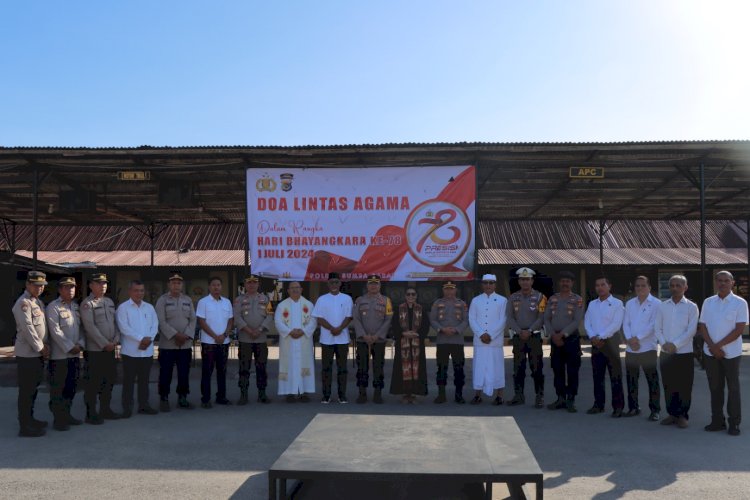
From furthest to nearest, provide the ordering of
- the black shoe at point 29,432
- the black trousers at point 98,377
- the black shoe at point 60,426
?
1. the black trousers at point 98,377
2. the black shoe at point 60,426
3. the black shoe at point 29,432

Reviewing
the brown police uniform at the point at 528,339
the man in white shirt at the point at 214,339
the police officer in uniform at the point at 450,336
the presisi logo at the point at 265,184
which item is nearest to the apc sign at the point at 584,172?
the brown police uniform at the point at 528,339

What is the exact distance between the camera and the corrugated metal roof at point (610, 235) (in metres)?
22.5

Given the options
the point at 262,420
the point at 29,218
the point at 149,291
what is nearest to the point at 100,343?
the point at 262,420

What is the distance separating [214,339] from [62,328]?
195cm

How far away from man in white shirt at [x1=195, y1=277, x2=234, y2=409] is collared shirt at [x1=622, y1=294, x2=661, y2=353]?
5.19 m

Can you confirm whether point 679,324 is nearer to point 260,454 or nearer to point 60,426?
point 260,454

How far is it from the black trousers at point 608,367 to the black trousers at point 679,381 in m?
0.62

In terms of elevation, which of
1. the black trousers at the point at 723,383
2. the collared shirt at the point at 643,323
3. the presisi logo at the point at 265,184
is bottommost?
the black trousers at the point at 723,383

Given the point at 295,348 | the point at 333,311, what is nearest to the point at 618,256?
the point at 333,311

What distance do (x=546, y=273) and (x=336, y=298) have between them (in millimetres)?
14195

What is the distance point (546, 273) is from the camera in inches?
824

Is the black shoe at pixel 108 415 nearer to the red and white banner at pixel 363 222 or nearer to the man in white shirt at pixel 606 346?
the red and white banner at pixel 363 222

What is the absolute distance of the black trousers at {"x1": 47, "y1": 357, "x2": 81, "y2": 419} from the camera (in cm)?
653

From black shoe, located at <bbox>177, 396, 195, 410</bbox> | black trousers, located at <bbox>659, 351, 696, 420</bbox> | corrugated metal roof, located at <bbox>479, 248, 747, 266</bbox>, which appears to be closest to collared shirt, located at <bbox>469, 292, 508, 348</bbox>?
black trousers, located at <bbox>659, 351, 696, 420</bbox>
